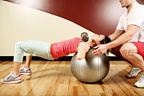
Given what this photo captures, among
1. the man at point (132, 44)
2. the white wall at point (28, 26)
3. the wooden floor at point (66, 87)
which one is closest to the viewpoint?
the wooden floor at point (66, 87)

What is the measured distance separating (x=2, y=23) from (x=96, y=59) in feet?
7.63

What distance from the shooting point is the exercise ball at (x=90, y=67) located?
6.75 ft

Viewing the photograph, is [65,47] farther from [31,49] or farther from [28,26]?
[28,26]

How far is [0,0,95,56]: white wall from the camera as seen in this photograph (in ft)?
12.3

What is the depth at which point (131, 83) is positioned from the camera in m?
2.24

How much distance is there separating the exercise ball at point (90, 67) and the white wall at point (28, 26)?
1.71 meters

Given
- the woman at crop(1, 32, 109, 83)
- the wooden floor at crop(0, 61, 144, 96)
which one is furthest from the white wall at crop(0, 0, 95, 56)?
the woman at crop(1, 32, 109, 83)

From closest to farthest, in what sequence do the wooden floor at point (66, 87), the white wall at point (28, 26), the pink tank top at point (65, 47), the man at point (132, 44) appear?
the wooden floor at point (66, 87)
the man at point (132, 44)
the pink tank top at point (65, 47)
the white wall at point (28, 26)

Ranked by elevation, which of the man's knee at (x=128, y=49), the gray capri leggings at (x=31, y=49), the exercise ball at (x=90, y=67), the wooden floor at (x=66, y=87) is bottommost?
the wooden floor at (x=66, y=87)

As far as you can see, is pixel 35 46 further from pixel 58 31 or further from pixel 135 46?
pixel 58 31

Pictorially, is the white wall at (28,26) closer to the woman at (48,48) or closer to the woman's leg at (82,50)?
the woman at (48,48)

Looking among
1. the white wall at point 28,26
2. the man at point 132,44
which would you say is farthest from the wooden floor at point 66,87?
the white wall at point 28,26

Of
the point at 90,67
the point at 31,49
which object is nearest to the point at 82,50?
the point at 90,67

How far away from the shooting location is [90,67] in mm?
2049
